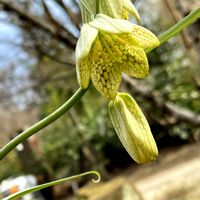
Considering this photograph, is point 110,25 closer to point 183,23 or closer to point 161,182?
point 183,23

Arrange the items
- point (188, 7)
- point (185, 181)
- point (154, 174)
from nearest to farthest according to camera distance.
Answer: point (188, 7) → point (185, 181) → point (154, 174)

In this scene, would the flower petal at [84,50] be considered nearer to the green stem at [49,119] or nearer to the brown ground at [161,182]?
the green stem at [49,119]

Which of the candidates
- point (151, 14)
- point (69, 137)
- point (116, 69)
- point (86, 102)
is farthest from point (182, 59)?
point (116, 69)

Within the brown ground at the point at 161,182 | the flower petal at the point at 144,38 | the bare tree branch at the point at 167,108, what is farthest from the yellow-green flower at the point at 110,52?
the brown ground at the point at 161,182

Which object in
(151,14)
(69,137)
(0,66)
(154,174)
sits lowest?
(154,174)

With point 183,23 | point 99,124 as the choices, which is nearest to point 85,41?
point 183,23

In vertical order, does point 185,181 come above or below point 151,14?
below

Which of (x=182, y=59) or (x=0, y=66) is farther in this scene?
(x=182, y=59)

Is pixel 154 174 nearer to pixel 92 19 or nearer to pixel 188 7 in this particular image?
pixel 188 7
